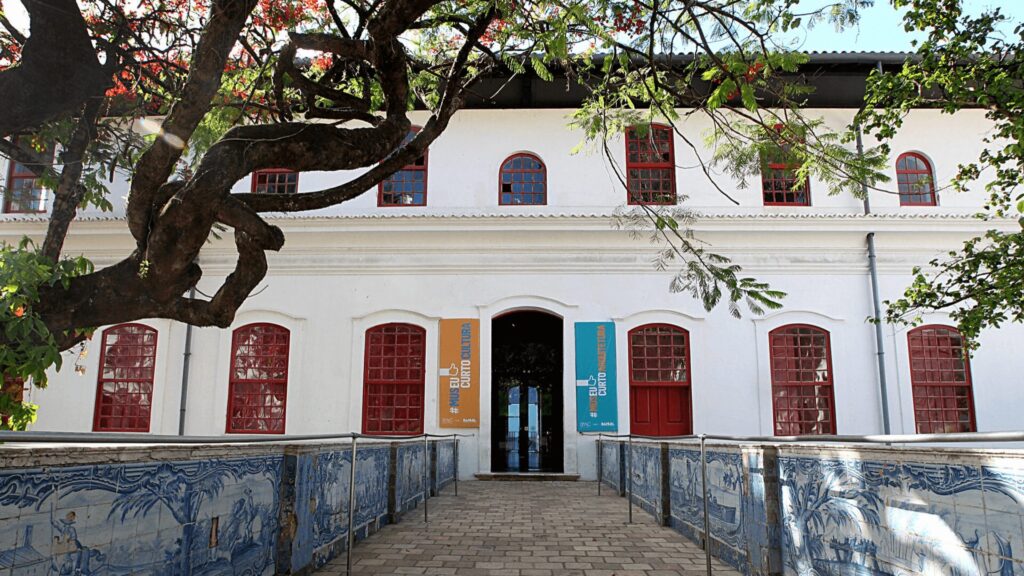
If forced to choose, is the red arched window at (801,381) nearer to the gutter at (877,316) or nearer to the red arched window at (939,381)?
the gutter at (877,316)

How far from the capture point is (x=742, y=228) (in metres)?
13.6

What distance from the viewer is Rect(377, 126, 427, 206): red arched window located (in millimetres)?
14633

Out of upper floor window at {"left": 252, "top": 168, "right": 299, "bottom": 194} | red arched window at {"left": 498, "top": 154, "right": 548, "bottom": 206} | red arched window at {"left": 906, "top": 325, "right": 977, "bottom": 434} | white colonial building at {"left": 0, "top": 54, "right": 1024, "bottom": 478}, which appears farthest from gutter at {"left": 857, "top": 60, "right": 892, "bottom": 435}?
upper floor window at {"left": 252, "top": 168, "right": 299, "bottom": 194}

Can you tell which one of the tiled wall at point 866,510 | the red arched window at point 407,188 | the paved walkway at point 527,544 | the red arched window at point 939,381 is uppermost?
the red arched window at point 407,188

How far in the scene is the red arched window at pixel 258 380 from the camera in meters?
13.7

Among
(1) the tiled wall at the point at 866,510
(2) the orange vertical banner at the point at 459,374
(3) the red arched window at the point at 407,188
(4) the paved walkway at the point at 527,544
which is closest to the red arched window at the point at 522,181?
(3) the red arched window at the point at 407,188

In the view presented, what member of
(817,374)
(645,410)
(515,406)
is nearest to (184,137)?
(645,410)

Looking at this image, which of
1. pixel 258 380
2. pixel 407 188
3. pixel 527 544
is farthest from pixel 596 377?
pixel 527 544

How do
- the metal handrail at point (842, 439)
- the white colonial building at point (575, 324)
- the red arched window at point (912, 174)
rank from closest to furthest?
the metal handrail at point (842, 439), the white colonial building at point (575, 324), the red arched window at point (912, 174)

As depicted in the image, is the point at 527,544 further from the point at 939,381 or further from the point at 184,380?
the point at 939,381

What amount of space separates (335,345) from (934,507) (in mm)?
12033

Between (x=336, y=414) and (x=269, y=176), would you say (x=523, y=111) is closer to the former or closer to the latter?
(x=269, y=176)

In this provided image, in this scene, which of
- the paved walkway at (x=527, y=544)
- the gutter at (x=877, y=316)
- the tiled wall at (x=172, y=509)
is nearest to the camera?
the tiled wall at (x=172, y=509)

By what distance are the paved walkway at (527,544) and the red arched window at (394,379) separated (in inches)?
160
